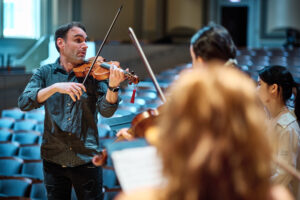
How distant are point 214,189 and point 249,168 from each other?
6cm

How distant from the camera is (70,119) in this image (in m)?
1.50

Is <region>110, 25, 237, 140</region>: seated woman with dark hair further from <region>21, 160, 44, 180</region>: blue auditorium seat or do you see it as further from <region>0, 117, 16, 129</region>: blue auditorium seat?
<region>0, 117, 16, 129</region>: blue auditorium seat

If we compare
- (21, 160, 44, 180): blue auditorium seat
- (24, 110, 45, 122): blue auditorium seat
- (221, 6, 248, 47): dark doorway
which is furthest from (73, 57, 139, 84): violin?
(221, 6, 248, 47): dark doorway

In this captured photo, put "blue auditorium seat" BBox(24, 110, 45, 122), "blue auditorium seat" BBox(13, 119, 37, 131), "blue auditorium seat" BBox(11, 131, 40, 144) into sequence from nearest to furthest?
"blue auditorium seat" BBox(11, 131, 40, 144) → "blue auditorium seat" BBox(13, 119, 37, 131) → "blue auditorium seat" BBox(24, 110, 45, 122)

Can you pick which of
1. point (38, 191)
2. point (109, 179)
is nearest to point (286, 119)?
point (109, 179)

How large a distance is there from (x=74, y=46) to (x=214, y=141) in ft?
3.61

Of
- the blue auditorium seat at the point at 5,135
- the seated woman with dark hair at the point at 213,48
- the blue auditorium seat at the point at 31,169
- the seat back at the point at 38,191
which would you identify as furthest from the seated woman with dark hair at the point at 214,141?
the blue auditorium seat at the point at 5,135

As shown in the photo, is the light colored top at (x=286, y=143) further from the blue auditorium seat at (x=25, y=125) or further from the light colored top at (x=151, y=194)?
the blue auditorium seat at (x=25, y=125)

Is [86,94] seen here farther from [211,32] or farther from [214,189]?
[214,189]

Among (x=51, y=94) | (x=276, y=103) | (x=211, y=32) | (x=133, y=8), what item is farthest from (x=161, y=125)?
(x=133, y=8)

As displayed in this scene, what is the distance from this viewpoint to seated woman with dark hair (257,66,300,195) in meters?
1.45

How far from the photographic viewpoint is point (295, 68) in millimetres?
4762

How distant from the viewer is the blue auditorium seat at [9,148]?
2.76m

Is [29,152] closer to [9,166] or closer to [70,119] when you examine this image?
[9,166]
